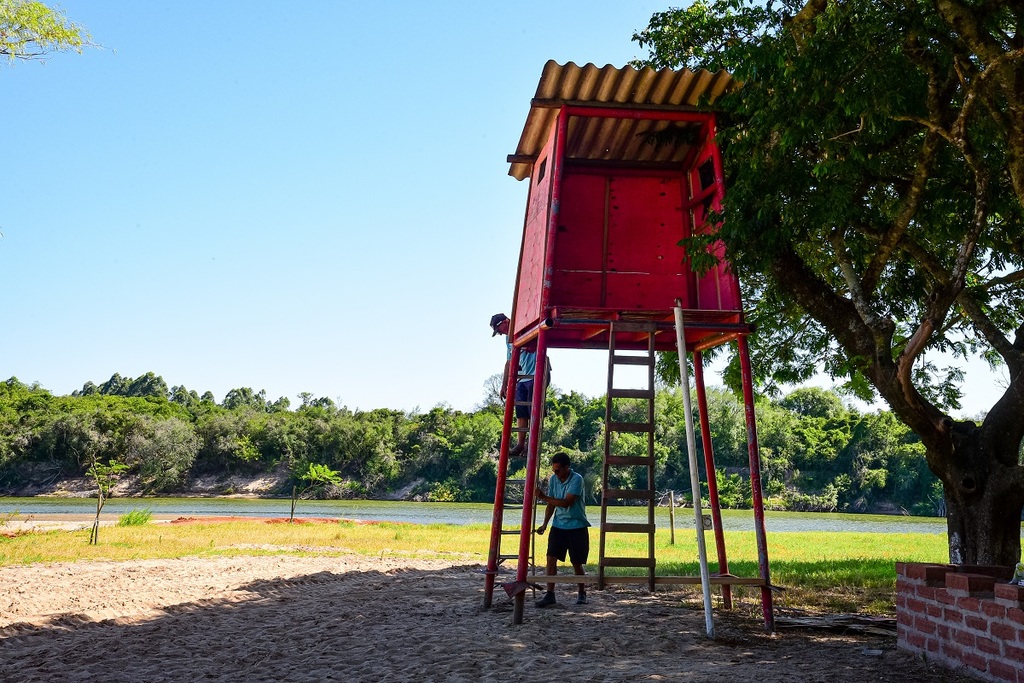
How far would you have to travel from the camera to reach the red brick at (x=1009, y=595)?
5727mm

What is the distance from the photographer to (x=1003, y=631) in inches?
233

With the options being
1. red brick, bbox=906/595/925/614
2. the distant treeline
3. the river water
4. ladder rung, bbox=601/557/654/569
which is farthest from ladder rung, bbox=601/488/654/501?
the distant treeline

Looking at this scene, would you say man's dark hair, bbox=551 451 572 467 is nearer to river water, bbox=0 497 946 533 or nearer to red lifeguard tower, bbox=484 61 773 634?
red lifeguard tower, bbox=484 61 773 634

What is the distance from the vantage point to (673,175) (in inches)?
446

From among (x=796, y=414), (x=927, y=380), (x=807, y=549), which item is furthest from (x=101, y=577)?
(x=796, y=414)

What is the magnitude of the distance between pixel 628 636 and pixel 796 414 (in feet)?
268

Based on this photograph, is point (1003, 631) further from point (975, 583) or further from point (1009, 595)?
point (975, 583)

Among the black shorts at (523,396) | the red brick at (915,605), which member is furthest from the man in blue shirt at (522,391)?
the red brick at (915,605)

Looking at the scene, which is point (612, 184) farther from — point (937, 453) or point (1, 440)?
point (1, 440)

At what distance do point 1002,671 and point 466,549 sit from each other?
1574 centimetres

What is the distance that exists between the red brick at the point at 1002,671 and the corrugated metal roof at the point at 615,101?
667 centimetres

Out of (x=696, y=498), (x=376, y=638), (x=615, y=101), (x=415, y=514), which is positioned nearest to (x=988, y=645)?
(x=696, y=498)

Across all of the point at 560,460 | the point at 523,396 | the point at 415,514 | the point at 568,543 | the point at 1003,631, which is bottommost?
the point at 1003,631

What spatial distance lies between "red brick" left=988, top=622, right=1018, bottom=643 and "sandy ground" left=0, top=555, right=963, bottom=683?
0.54 meters
